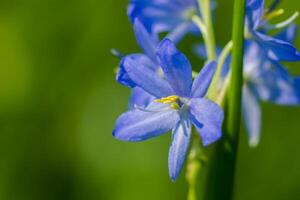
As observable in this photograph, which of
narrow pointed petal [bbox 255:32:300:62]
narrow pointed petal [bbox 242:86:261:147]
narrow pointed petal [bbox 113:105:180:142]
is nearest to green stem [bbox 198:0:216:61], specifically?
narrow pointed petal [bbox 255:32:300:62]

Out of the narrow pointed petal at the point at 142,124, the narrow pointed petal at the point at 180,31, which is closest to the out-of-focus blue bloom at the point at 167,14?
the narrow pointed petal at the point at 180,31

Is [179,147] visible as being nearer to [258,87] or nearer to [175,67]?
[175,67]

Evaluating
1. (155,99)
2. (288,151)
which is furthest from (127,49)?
(155,99)

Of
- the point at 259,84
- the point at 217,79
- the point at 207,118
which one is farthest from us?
the point at 259,84

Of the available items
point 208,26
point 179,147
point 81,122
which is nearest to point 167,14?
point 208,26

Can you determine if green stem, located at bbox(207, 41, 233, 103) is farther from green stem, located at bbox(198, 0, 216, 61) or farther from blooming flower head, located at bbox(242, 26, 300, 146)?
blooming flower head, located at bbox(242, 26, 300, 146)

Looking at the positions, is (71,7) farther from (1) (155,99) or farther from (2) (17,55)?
(1) (155,99)
